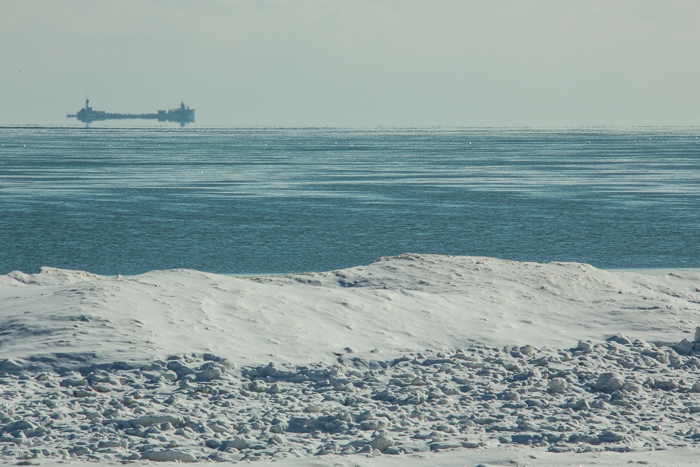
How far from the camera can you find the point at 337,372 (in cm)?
815

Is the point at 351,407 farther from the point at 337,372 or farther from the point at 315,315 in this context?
the point at 315,315

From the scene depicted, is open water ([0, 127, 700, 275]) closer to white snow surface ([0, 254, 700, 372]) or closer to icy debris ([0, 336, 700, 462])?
white snow surface ([0, 254, 700, 372])

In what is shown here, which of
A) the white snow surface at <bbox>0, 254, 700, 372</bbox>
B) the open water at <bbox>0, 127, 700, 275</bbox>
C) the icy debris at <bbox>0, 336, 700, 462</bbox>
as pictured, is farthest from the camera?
the open water at <bbox>0, 127, 700, 275</bbox>

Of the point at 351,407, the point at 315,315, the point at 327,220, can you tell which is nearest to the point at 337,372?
the point at 351,407

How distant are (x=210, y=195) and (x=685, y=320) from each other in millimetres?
26181

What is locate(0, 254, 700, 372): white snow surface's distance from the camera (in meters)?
8.81

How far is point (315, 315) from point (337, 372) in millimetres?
2196

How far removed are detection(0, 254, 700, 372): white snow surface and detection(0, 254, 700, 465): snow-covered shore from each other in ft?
0.12

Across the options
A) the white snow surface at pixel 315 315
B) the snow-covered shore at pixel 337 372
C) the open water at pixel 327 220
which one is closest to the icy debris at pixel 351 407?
the snow-covered shore at pixel 337 372

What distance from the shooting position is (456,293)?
12594 millimetres

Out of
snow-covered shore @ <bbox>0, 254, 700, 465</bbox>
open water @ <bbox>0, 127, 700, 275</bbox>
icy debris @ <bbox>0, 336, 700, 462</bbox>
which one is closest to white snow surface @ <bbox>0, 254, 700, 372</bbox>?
snow-covered shore @ <bbox>0, 254, 700, 465</bbox>

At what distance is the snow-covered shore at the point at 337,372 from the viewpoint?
6.27 metres

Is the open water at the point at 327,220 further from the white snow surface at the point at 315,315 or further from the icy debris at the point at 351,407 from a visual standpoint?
the icy debris at the point at 351,407

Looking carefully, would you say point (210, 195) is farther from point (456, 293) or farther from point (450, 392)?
point (450, 392)
